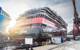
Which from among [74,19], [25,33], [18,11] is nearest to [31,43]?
[25,33]

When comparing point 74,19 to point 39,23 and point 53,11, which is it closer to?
point 53,11

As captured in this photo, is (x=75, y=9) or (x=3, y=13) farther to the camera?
(x=75, y=9)

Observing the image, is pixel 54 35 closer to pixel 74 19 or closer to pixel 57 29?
pixel 57 29

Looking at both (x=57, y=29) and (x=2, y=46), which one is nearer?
(x=2, y=46)

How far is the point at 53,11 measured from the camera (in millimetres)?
2482

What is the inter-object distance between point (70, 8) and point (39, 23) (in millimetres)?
540

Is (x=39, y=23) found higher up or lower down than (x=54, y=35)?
higher up

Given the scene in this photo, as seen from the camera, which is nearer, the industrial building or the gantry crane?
the industrial building

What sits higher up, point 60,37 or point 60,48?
point 60,37

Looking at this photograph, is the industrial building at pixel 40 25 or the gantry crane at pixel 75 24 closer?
the industrial building at pixel 40 25

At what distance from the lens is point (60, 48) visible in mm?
2475

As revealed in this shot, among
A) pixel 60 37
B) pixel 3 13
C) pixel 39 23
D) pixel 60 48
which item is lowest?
pixel 60 48

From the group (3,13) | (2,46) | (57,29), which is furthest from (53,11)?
(2,46)

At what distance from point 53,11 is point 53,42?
1.51ft
